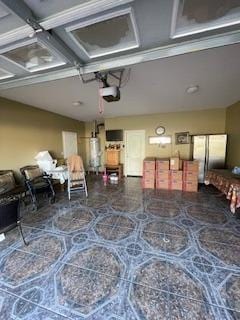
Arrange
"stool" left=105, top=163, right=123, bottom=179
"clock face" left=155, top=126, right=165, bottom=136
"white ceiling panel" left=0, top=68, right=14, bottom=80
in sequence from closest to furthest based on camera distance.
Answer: "white ceiling panel" left=0, top=68, right=14, bottom=80 → "clock face" left=155, top=126, right=165, bottom=136 → "stool" left=105, top=163, right=123, bottom=179

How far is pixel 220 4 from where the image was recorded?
4.08 feet

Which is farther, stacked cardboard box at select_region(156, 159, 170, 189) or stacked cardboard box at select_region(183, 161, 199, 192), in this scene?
stacked cardboard box at select_region(156, 159, 170, 189)

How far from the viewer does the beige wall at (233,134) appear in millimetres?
4086

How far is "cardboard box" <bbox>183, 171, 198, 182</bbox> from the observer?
435 centimetres

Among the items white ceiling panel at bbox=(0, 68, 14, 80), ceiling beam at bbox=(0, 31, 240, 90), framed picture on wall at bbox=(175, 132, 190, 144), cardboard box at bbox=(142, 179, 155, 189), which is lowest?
cardboard box at bbox=(142, 179, 155, 189)

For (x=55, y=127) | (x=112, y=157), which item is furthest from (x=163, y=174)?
Answer: (x=55, y=127)

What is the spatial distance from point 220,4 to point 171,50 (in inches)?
21.3

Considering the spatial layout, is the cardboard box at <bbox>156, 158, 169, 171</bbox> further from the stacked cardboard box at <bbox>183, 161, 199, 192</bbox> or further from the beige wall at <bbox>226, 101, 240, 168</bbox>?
the beige wall at <bbox>226, 101, 240, 168</bbox>

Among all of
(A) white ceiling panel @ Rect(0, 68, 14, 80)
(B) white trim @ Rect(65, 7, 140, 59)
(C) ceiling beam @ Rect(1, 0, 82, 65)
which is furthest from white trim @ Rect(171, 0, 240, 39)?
(A) white ceiling panel @ Rect(0, 68, 14, 80)

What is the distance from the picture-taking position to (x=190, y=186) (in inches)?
174

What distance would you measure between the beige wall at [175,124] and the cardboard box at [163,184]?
1.40 metres

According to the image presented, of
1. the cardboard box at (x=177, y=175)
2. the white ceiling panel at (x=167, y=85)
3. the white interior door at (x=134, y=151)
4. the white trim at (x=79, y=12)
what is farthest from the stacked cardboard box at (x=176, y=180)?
the white trim at (x=79, y=12)

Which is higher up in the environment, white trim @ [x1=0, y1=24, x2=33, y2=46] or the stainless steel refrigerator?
white trim @ [x1=0, y1=24, x2=33, y2=46]

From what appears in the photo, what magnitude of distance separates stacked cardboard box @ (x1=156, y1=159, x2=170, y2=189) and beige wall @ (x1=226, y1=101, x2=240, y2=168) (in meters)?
1.79
